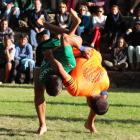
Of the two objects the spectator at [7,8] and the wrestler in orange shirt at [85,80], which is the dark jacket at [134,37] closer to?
the spectator at [7,8]

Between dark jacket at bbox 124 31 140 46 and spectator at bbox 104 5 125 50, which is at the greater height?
spectator at bbox 104 5 125 50

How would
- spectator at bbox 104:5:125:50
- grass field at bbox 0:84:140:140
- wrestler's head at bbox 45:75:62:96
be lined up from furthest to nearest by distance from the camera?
spectator at bbox 104:5:125:50 < grass field at bbox 0:84:140:140 < wrestler's head at bbox 45:75:62:96

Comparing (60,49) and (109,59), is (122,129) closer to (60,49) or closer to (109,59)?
(60,49)

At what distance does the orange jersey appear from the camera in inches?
143

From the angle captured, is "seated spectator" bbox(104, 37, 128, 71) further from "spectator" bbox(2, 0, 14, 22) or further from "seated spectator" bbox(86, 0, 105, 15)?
"spectator" bbox(2, 0, 14, 22)

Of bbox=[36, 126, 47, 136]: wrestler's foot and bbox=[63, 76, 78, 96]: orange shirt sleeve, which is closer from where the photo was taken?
bbox=[63, 76, 78, 96]: orange shirt sleeve

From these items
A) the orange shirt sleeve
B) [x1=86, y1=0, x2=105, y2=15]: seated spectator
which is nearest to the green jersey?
the orange shirt sleeve

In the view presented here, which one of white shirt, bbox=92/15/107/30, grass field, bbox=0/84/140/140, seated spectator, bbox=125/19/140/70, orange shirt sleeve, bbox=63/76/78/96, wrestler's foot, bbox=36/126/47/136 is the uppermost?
white shirt, bbox=92/15/107/30

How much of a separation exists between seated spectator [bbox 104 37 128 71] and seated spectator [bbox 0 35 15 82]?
3.28 metres

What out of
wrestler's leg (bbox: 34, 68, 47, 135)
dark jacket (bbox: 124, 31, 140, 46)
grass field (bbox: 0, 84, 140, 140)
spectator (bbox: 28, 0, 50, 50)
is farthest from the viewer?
spectator (bbox: 28, 0, 50, 50)

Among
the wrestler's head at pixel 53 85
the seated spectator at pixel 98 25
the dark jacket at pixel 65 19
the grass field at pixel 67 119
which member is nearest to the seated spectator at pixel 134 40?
the seated spectator at pixel 98 25

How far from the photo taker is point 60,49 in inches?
156

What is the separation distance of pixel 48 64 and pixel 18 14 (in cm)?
889

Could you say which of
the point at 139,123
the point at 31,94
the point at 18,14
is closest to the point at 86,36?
the point at 18,14
